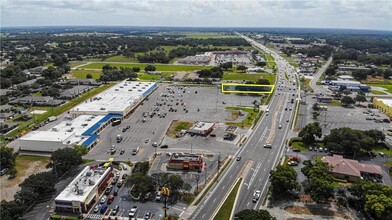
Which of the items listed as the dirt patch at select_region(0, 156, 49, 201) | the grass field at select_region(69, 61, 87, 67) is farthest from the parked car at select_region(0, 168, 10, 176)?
the grass field at select_region(69, 61, 87, 67)

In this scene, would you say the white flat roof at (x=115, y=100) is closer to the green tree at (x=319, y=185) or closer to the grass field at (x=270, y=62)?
the green tree at (x=319, y=185)

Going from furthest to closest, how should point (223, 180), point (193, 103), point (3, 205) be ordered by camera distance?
point (193, 103) < point (223, 180) < point (3, 205)

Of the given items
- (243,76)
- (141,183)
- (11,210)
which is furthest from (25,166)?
(243,76)

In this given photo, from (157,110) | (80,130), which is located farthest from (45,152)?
(157,110)

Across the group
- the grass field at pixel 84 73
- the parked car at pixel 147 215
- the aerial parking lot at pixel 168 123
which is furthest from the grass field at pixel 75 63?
the parked car at pixel 147 215

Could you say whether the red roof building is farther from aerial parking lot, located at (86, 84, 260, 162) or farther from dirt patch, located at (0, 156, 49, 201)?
dirt patch, located at (0, 156, 49, 201)

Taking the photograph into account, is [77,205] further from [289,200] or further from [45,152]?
[289,200]
